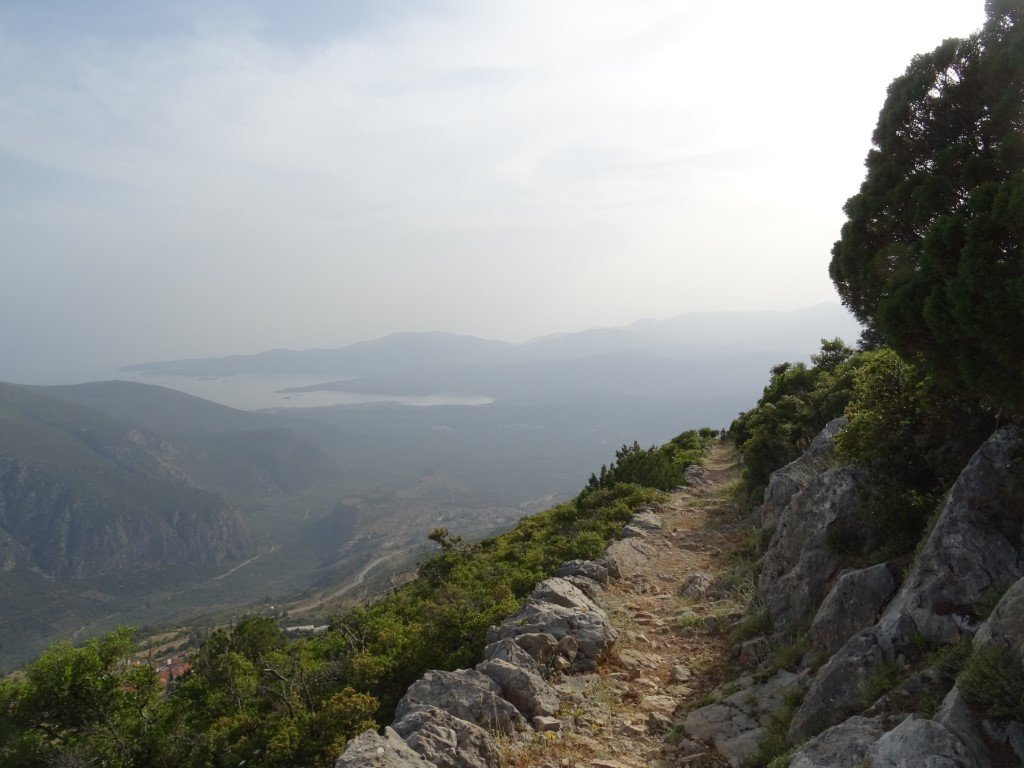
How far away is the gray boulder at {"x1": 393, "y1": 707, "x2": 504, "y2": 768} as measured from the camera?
254 inches

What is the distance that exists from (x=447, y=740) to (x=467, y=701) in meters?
0.75

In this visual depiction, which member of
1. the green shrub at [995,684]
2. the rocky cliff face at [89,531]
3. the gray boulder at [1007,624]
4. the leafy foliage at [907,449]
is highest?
the leafy foliage at [907,449]

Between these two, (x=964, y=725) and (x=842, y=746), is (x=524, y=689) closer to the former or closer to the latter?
(x=842, y=746)

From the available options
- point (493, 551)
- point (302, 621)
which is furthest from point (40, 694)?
point (302, 621)

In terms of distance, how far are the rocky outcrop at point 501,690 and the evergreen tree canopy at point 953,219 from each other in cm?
646

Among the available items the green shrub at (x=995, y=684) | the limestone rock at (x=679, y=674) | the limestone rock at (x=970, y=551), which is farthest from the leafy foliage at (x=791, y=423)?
the green shrub at (x=995, y=684)

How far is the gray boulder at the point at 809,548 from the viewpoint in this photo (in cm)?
853

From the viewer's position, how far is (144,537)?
7461 inches

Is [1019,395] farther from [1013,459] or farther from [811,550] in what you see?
[811,550]

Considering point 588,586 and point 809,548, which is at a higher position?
point 809,548

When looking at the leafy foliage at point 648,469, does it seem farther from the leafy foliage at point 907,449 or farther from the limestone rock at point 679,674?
the limestone rock at point 679,674

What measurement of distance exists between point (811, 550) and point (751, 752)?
11.5ft

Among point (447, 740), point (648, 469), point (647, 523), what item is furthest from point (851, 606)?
point (648, 469)

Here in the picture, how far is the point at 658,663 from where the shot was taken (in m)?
9.26
